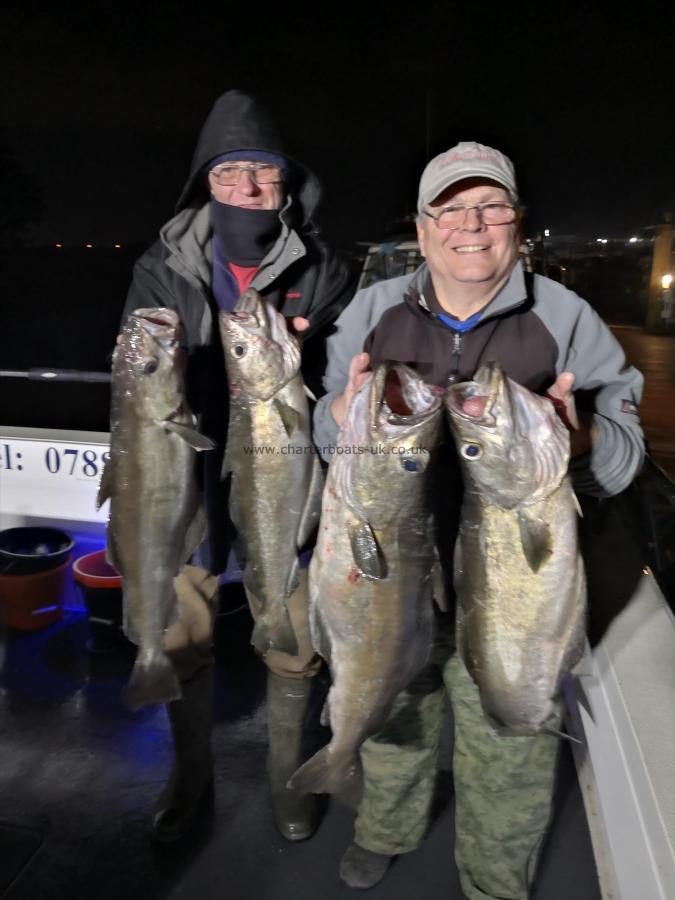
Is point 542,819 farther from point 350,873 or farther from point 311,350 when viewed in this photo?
point 311,350

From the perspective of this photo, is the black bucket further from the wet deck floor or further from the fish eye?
the fish eye

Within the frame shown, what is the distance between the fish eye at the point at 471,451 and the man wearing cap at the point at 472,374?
0.10 meters

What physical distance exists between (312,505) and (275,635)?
501mm

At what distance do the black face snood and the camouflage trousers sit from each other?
171 cm

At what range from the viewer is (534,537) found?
5.90ft

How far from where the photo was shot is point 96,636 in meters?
4.34

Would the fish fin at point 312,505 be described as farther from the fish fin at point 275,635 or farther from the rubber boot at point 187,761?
the rubber boot at point 187,761

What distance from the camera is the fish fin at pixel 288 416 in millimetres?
2162

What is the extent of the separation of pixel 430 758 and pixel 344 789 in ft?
1.76

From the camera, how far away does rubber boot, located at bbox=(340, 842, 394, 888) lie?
271cm

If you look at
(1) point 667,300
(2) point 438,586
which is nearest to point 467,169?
(2) point 438,586

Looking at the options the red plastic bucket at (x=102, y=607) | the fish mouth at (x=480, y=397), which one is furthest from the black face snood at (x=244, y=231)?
the red plastic bucket at (x=102, y=607)

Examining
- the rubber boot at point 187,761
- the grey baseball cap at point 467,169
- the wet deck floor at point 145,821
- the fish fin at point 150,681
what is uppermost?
the grey baseball cap at point 467,169

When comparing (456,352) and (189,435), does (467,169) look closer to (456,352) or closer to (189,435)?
(456,352)
